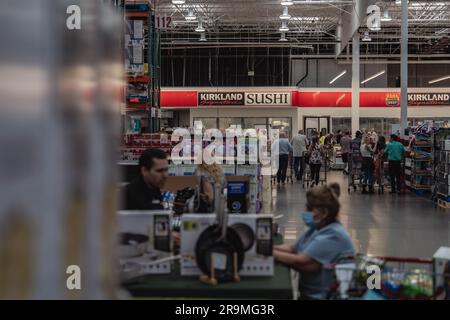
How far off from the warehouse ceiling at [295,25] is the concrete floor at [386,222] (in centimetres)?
987

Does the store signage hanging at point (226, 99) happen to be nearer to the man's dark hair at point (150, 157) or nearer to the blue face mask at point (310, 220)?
the man's dark hair at point (150, 157)

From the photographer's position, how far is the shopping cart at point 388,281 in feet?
8.96

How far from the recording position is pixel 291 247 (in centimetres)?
349

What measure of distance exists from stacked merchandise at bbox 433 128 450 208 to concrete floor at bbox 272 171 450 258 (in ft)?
0.89

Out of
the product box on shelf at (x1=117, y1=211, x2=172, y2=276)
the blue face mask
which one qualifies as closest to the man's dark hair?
the product box on shelf at (x1=117, y1=211, x2=172, y2=276)

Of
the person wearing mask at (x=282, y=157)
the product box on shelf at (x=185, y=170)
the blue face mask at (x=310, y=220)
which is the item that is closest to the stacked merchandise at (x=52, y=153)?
the blue face mask at (x=310, y=220)

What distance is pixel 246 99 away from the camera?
2677 cm

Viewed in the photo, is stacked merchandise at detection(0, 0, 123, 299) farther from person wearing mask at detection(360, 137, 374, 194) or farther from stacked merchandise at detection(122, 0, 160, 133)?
person wearing mask at detection(360, 137, 374, 194)

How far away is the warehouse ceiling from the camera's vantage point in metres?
22.3

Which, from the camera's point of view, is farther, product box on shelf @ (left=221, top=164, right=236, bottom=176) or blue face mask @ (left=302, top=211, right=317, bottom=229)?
product box on shelf @ (left=221, top=164, right=236, bottom=176)

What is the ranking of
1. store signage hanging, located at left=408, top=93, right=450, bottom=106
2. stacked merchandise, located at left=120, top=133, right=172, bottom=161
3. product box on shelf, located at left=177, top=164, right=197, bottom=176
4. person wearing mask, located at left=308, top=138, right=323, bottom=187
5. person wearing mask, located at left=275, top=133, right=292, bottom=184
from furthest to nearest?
store signage hanging, located at left=408, top=93, right=450, bottom=106 → person wearing mask, located at left=275, top=133, right=292, bottom=184 → person wearing mask, located at left=308, top=138, right=323, bottom=187 → stacked merchandise, located at left=120, top=133, right=172, bottom=161 → product box on shelf, located at left=177, top=164, right=197, bottom=176

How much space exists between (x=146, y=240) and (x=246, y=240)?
534mm
